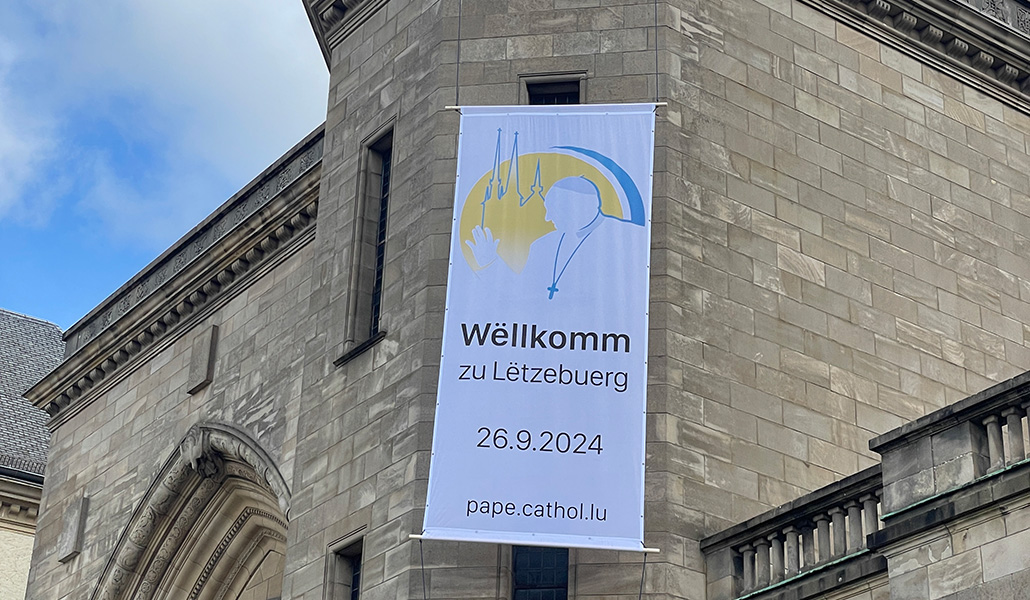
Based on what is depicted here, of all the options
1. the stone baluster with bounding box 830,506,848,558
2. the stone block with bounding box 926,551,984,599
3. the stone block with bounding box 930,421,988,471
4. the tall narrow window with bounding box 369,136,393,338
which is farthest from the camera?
the tall narrow window with bounding box 369,136,393,338

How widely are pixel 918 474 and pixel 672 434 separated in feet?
11.7

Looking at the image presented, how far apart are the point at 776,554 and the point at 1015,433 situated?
3.27 m

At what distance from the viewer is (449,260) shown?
58.6 ft

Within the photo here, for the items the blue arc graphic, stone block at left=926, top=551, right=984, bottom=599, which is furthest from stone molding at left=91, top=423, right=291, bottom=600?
stone block at left=926, top=551, right=984, bottom=599

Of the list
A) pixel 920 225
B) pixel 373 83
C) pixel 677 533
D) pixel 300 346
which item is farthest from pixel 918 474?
pixel 300 346

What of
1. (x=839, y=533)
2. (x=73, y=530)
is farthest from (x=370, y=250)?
(x=73, y=530)

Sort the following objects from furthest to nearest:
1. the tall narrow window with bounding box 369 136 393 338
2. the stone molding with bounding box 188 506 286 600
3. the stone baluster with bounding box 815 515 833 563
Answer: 1. the stone molding with bounding box 188 506 286 600
2. the tall narrow window with bounding box 369 136 393 338
3. the stone baluster with bounding box 815 515 833 563

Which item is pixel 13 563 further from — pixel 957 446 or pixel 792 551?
pixel 957 446

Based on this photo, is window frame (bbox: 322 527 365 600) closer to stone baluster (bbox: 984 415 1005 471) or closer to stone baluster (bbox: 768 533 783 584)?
stone baluster (bbox: 768 533 783 584)

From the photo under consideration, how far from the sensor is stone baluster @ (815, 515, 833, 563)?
15.5 m

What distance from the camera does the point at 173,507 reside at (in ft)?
87.9

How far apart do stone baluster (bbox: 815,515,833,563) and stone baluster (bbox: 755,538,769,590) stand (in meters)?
0.71

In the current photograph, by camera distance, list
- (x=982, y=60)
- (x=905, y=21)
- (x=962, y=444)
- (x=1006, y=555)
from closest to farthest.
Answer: (x=1006, y=555)
(x=962, y=444)
(x=905, y=21)
(x=982, y=60)

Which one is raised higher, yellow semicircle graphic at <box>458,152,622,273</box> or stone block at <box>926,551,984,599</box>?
yellow semicircle graphic at <box>458,152,622,273</box>
